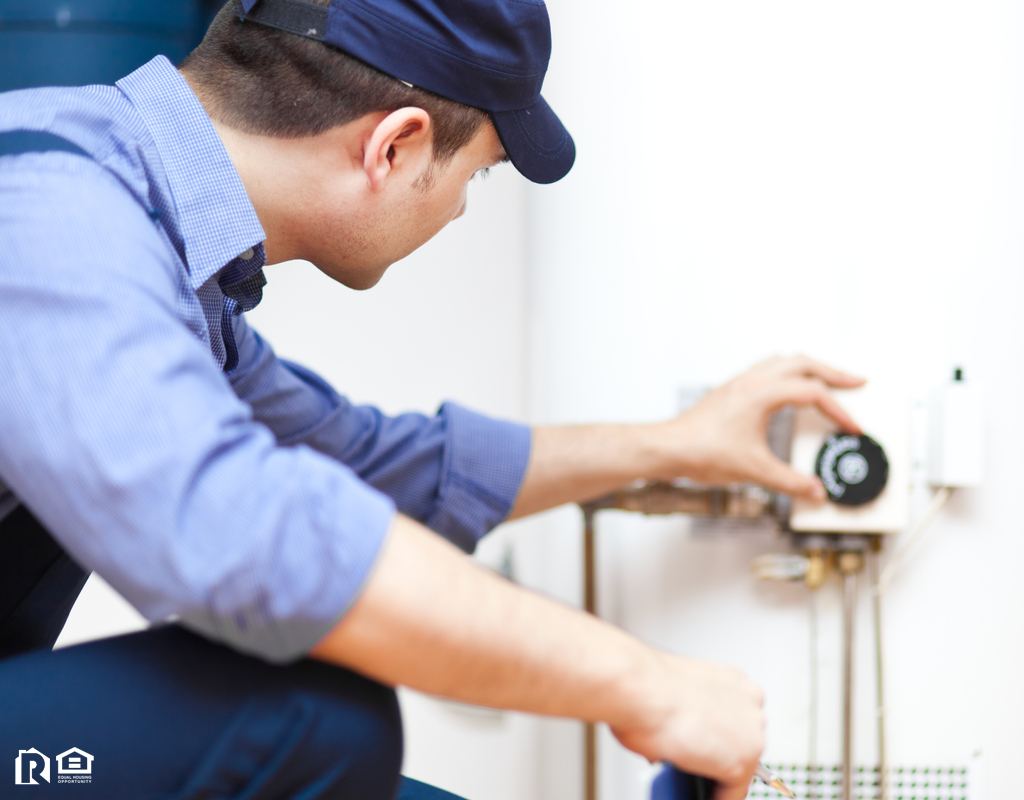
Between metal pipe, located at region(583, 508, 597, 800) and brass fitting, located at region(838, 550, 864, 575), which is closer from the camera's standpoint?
Result: brass fitting, located at region(838, 550, 864, 575)

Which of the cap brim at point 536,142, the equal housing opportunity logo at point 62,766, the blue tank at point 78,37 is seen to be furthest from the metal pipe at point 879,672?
the blue tank at point 78,37

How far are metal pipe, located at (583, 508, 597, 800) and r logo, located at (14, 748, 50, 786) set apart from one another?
23.9 inches

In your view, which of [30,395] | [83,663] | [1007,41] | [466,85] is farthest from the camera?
[1007,41]

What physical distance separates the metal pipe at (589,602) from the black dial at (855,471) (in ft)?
0.88

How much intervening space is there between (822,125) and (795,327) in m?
0.20

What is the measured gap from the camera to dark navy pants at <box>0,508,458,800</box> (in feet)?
1.74

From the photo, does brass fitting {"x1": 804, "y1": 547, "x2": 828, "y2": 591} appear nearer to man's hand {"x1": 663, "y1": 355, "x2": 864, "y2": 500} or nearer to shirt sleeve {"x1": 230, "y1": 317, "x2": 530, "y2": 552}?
man's hand {"x1": 663, "y1": 355, "x2": 864, "y2": 500}

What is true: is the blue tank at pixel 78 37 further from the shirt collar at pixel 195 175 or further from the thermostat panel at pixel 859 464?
the thermostat panel at pixel 859 464

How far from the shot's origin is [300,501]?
0.46 m

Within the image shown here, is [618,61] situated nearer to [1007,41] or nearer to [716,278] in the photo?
[716,278]

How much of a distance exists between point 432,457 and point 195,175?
1.36ft

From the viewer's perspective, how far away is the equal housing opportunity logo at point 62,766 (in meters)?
0.54

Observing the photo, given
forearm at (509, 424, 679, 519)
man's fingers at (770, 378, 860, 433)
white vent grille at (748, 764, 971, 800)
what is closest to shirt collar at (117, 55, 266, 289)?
forearm at (509, 424, 679, 519)

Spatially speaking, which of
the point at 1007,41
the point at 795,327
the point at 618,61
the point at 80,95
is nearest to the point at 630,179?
the point at 618,61
